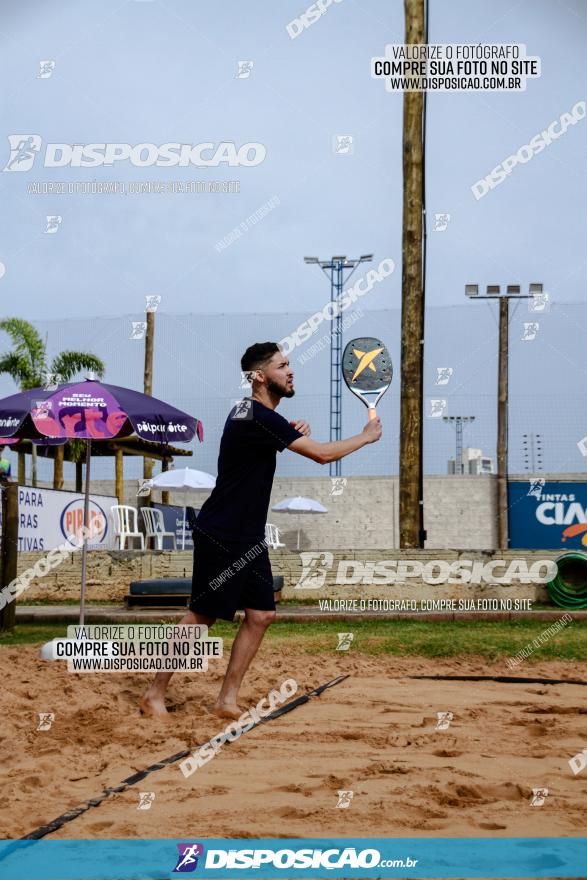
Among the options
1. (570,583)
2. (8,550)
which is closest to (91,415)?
(8,550)

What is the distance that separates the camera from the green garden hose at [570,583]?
36.8 ft

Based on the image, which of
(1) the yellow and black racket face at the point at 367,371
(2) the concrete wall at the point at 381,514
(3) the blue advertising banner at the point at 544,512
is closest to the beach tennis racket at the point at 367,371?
(1) the yellow and black racket face at the point at 367,371

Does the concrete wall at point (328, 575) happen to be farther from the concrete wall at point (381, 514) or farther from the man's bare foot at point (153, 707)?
the concrete wall at point (381, 514)

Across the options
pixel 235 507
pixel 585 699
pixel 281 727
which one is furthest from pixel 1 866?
pixel 585 699

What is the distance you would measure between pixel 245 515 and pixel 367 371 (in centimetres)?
134

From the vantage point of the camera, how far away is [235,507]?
17.1ft

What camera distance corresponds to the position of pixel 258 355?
534cm

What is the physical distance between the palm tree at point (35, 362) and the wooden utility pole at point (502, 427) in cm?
921

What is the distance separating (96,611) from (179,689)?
5.30m

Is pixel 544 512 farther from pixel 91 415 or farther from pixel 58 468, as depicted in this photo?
pixel 91 415

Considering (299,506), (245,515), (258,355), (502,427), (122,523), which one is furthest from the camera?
(299,506)

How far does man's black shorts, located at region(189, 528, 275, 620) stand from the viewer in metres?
5.11

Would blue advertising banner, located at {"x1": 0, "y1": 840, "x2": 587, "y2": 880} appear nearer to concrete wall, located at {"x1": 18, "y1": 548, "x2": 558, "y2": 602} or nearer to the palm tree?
concrete wall, located at {"x1": 18, "y1": 548, "x2": 558, "y2": 602}

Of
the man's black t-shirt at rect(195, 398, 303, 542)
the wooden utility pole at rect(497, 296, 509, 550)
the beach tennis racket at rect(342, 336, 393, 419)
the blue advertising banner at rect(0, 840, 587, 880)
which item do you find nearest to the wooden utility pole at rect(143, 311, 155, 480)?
the wooden utility pole at rect(497, 296, 509, 550)
